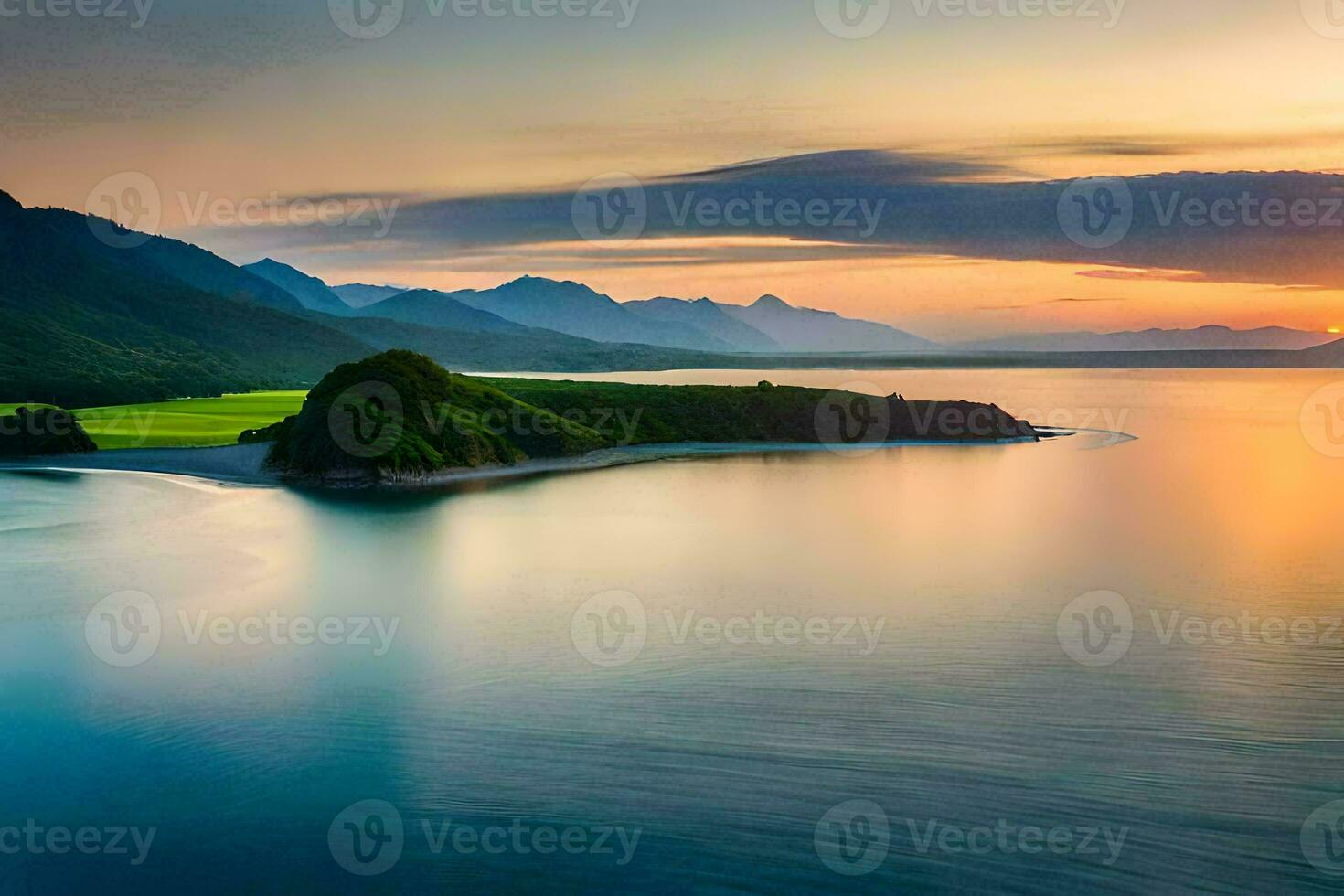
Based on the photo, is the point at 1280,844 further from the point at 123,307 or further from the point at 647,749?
the point at 123,307

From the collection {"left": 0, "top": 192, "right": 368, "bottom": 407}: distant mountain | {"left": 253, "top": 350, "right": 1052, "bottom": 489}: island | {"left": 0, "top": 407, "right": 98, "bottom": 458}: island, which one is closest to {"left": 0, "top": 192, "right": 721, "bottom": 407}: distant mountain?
{"left": 0, "top": 192, "right": 368, "bottom": 407}: distant mountain

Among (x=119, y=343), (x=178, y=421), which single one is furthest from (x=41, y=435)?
(x=119, y=343)

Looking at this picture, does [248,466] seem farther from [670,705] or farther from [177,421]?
[670,705]

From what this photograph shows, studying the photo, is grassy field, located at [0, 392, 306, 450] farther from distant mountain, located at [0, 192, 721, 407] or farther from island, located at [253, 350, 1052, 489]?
distant mountain, located at [0, 192, 721, 407]

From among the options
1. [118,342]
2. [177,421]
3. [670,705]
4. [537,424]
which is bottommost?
[670,705]

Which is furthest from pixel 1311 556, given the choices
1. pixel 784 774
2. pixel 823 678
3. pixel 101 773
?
pixel 101 773
